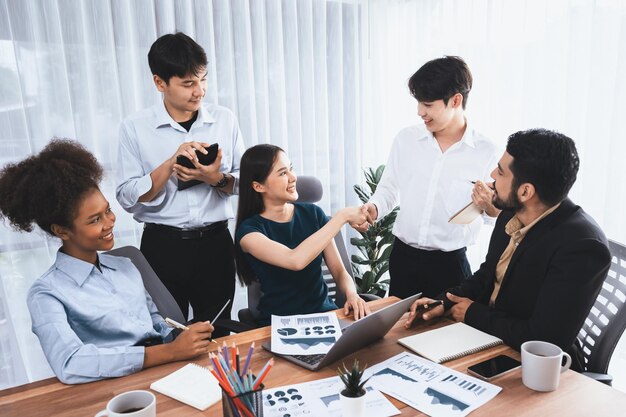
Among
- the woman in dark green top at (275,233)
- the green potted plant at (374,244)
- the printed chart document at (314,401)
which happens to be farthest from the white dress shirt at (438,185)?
the printed chart document at (314,401)

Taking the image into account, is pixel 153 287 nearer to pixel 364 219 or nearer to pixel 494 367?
pixel 364 219

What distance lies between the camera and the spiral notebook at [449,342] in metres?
1.34

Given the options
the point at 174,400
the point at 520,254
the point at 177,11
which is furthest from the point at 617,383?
the point at 177,11

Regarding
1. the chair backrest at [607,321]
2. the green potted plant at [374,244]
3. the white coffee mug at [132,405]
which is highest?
the white coffee mug at [132,405]

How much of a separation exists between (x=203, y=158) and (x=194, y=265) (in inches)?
20.8

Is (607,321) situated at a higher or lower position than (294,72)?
lower

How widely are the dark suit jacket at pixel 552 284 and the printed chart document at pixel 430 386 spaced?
10.9 inches

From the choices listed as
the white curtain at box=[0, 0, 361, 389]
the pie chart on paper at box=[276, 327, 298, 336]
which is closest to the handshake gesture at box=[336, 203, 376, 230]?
the pie chart on paper at box=[276, 327, 298, 336]

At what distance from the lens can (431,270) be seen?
7.41 feet

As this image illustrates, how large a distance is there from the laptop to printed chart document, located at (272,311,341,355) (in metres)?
0.03

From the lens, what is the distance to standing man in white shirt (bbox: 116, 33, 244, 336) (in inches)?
81.7

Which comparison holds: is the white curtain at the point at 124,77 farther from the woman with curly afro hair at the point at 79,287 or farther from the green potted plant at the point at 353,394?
the green potted plant at the point at 353,394

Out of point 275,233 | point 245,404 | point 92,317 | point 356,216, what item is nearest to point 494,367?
point 245,404

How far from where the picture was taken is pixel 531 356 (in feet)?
3.73
